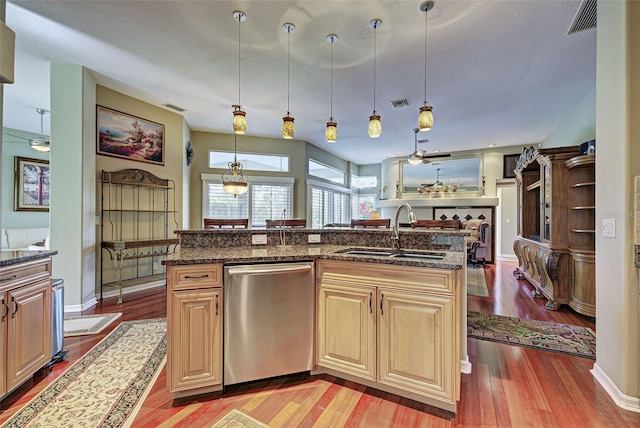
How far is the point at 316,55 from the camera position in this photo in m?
3.15

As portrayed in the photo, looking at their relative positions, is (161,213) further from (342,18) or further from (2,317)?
(342,18)

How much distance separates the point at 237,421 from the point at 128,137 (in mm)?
4267

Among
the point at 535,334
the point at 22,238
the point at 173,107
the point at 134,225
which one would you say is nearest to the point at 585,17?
the point at 535,334

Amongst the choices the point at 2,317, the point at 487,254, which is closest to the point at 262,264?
the point at 2,317

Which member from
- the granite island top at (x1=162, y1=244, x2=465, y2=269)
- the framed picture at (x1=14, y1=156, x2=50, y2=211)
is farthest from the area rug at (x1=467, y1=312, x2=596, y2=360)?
the framed picture at (x1=14, y1=156, x2=50, y2=211)

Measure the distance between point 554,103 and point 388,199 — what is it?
480 cm

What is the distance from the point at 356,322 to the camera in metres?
1.94

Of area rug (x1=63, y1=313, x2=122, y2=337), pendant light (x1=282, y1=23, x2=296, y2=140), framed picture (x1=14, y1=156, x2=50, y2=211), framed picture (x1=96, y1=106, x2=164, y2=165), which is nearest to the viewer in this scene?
pendant light (x1=282, y1=23, x2=296, y2=140)

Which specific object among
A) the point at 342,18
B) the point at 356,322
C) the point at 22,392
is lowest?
the point at 22,392

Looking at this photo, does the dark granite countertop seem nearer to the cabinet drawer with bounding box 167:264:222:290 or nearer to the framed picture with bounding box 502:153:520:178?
the cabinet drawer with bounding box 167:264:222:290

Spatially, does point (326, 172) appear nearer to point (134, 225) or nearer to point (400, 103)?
point (400, 103)

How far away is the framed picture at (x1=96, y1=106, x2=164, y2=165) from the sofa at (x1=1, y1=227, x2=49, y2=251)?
2714 mm

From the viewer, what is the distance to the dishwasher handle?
1.88m

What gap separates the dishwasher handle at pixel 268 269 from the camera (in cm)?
188
